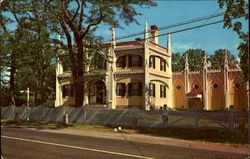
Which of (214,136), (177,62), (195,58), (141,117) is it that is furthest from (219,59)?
(141,117)

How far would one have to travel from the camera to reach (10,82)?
378 centimetres

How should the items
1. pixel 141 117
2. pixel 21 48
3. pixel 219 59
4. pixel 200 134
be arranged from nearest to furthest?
pixel 219 59, pixel 21 48, pixel 200 134, pixel 141 117

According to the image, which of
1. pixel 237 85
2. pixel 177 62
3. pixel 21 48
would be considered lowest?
pixel 237 85

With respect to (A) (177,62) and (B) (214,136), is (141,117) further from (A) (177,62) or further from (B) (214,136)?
(A) (177,62)

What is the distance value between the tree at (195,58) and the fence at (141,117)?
599 mm

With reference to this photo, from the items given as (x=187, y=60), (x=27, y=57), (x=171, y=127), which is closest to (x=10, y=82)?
(x=27, y=57)

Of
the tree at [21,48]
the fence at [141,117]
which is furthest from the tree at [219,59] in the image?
the tree at [21,48]

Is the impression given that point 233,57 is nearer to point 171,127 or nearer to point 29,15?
point 29,15

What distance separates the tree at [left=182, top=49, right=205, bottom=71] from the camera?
2.94 m

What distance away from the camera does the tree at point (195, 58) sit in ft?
9.65

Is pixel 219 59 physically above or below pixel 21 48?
below

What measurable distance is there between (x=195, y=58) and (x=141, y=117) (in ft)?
26.5

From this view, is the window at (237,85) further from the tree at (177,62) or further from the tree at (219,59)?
the tree at (177,62)

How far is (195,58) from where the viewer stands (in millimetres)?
3123
